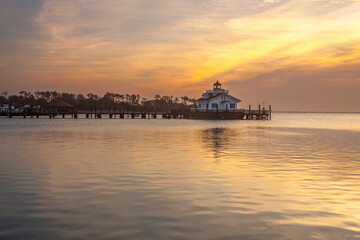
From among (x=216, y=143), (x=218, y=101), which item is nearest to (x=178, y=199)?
(x=216, y=143)

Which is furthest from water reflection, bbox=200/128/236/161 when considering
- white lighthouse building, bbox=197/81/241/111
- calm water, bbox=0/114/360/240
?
white lighthouse building, bbox=197/81/241/111

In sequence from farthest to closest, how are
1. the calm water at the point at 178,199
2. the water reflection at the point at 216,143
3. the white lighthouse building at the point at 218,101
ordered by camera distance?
1. the white lighthouse building at the point at 218,101
2. the water reflection at the point at 216,143
3. the calm water at the point at 178,199

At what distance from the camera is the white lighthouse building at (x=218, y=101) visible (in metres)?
94.8

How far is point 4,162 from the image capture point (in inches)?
733

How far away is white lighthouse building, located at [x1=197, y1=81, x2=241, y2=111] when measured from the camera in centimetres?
9481

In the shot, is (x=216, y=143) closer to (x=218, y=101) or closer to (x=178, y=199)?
(x=178, y=199)

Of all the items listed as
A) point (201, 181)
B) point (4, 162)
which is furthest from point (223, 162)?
point (4, 162)

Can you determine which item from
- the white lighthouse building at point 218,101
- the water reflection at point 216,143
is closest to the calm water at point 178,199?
the water reflection at point 216,143

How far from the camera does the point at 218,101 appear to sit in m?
95.0

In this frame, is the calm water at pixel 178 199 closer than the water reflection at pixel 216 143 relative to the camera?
Yes

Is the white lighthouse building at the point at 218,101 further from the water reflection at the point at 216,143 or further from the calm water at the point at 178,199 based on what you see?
the calm water at the point at 178,199

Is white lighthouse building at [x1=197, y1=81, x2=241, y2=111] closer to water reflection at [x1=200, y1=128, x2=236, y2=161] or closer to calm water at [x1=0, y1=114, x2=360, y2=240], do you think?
water reflection at [x1=200, y1=128, x2=236, y2=161]

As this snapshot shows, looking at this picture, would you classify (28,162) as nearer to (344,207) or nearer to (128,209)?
(128,209)

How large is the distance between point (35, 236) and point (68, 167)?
32.3ft
